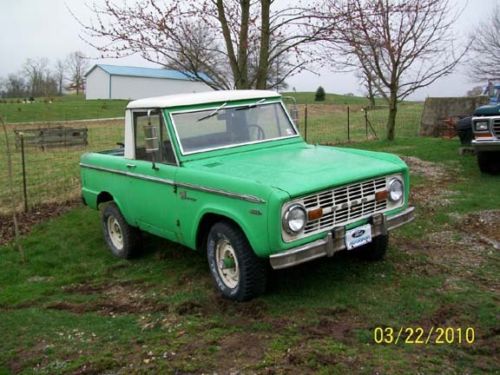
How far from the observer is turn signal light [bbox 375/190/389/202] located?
16.1 ft

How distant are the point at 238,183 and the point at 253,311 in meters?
1.07

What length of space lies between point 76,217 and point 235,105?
3.90 meters

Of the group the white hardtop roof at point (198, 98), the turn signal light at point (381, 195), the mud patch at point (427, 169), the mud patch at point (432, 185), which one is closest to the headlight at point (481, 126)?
the mud patch at point (432, 185)

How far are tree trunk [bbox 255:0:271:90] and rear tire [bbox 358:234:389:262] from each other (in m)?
4.49

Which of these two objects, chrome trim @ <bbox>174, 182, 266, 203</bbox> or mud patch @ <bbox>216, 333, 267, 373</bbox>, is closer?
mud patch @ <bbox>216, 333, 267, 373</bbox>

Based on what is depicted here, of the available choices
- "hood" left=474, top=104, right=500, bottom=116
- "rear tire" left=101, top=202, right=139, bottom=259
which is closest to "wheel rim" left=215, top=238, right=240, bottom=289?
"rear tire" left=101, top=202, right=139, bottom=259

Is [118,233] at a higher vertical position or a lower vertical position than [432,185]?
lower

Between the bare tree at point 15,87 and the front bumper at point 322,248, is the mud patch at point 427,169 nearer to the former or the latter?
the front bumper at point 322,248

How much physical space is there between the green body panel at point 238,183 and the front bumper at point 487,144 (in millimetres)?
4983

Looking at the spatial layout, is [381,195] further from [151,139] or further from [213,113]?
[151,139]

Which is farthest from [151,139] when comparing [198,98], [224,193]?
[224,193]

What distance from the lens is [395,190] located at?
509cm

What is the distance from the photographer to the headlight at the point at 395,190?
5043mm
